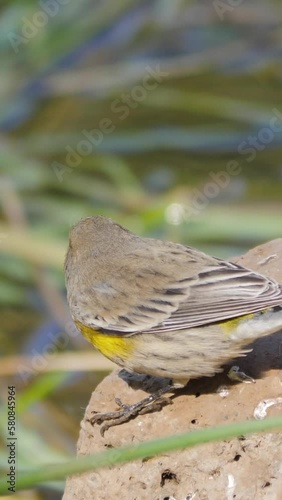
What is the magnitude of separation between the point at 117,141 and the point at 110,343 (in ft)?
17.5

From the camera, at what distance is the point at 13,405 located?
7.60 m

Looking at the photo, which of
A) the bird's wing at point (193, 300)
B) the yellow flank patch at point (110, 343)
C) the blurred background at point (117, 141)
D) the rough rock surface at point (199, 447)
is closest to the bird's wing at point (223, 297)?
the bird's wing at point (193, 300)

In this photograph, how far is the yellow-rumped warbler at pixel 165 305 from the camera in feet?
17.2

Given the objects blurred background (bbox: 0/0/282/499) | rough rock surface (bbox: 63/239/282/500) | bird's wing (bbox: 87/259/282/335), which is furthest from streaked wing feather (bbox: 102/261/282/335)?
blurred background (bbox: 0/0/282/499)

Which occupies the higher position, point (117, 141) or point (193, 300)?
point (117, 141)

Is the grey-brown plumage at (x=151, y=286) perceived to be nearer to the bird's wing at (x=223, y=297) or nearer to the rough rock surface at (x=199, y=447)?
the bird's wing at (x=223, y=297)

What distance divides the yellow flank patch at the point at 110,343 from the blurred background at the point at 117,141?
2.04 m

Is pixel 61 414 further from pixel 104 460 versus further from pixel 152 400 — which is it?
Answer: pixel 104 460

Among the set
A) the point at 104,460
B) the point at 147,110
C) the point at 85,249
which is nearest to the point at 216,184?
the point at 147,110

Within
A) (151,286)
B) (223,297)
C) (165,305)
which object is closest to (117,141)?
(151,286)

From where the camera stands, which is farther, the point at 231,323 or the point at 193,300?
the point at 193,300

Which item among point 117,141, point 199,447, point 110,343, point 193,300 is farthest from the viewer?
point 117,141

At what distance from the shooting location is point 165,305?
546 cm

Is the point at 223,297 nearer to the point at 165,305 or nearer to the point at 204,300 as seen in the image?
the point at 204,300
